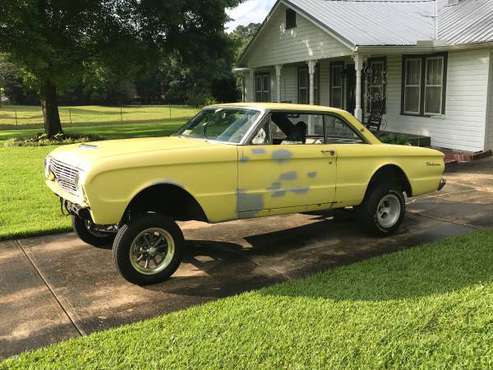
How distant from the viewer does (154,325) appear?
13.8 feet

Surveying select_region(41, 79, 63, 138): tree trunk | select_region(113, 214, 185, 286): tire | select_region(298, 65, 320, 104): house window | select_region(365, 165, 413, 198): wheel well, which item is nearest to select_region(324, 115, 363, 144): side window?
select_region(365, 165, 413, 198): wheel well

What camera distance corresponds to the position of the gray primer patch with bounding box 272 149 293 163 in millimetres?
5703

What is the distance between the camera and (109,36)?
21.2 metres

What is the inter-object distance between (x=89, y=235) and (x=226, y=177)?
2.07 m

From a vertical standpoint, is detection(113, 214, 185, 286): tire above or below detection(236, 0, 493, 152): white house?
below

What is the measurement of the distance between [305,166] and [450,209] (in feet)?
11.2

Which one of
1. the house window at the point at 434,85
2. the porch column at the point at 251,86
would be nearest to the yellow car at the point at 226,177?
the house window at the point at 434,85

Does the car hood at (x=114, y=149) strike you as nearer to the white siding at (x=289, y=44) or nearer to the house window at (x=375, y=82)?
the white siding at (x=289, y=44)

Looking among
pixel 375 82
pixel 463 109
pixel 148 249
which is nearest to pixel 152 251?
pixel 148 249

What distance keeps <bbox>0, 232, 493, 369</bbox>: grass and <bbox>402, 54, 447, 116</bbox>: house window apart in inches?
415

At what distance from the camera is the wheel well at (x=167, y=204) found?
518 centimetres

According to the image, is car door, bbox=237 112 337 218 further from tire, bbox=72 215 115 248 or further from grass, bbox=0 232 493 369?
tire, bbox=72 215 115 248

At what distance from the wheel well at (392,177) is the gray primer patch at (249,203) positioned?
174cm

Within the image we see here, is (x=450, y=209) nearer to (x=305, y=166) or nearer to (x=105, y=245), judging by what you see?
(x=305, y=166)
